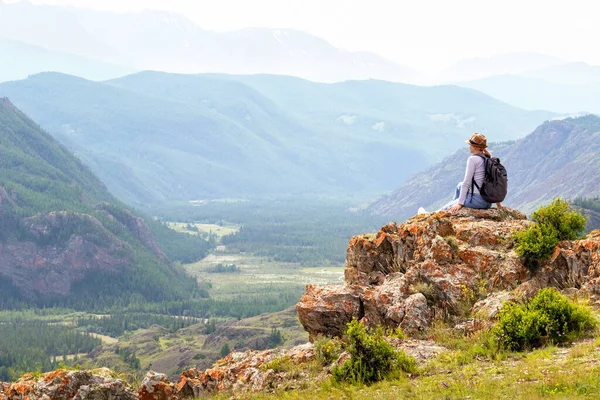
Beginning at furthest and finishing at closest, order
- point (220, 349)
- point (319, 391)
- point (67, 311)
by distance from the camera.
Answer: point (67, 311) < point (220, 349) < point (319, 391)

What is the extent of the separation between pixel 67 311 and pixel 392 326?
135 m

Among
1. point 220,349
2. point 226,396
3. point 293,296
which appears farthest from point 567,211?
point 293,296

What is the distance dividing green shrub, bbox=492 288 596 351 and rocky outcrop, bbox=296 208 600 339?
5.09 feet

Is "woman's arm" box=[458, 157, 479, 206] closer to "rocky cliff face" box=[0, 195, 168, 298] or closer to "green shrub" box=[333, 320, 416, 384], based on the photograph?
"green shrub" box=[333, 320, 416, 384]

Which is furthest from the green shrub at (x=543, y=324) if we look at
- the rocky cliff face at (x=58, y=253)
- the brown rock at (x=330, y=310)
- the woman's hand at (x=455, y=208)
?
the rocky cliff face at (x=58, y=253)

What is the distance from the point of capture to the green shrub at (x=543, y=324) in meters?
19.9

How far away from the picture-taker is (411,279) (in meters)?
24.2

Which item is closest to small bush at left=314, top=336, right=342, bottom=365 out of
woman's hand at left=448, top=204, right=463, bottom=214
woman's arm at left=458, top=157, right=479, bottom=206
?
woman's hand at left=448, top=204, right=463, bottom=214

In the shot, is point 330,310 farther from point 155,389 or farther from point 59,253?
point 59,253

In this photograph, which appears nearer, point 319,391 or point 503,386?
point 503,386

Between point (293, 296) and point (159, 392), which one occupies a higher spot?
point (159, 392)

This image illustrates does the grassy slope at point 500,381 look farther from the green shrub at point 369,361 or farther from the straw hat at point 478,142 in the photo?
the straw hat at point 478,142

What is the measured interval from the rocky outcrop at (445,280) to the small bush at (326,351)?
1.72 metres

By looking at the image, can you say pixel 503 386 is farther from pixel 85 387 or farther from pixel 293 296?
pixel 293 296
